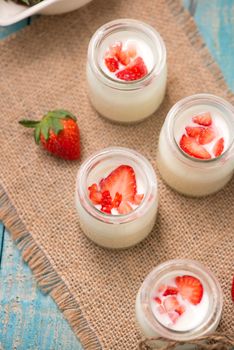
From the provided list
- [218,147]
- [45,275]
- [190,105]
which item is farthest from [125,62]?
[45,275]

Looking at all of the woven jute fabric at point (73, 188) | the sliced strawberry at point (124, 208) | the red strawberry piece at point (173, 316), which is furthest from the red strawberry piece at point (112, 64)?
the red strawberry piece at point (173, 316)

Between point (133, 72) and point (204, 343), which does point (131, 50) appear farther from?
point (204, 343)

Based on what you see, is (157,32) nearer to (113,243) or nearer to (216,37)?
(216,37)

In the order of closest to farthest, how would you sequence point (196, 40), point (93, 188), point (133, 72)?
point (93, 188)
point (133, 72)
point (196, 40)

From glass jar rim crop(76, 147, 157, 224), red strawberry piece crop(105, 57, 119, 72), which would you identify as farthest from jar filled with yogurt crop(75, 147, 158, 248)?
red strawberry piece crop(105, 57, 119, 72)

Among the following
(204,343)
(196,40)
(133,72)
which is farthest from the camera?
(196,40)

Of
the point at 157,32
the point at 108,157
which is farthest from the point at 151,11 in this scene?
the point at 108,157

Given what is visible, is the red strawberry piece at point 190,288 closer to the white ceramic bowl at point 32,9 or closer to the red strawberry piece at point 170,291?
the red strawberry piece at point 170,291

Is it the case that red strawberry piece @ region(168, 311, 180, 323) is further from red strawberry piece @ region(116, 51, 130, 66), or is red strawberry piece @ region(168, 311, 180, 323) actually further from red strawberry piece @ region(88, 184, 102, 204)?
red strawberry piece @ region(116, 51, 130, 66)
